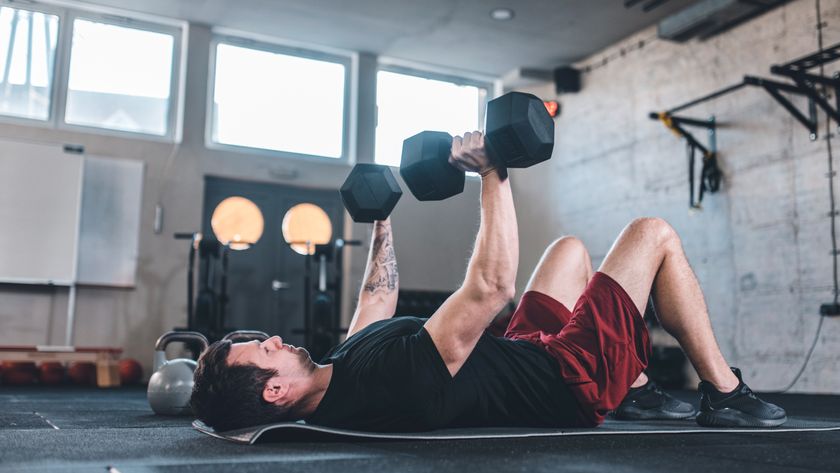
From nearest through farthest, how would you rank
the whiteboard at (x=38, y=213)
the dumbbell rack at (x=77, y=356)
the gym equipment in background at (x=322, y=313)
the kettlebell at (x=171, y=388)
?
the kettlebell at (x=171, y=388)
the dumbbell rack at (x=77, y=356)
the gym equipment in background at (x=322, y=313)
the whiteboard at (x=38, y=213)

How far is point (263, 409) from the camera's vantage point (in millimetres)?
1546

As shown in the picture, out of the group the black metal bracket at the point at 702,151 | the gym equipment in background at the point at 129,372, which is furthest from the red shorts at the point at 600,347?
the gym equipment in background at the point at 129,372

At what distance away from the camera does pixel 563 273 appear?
1.98 meters

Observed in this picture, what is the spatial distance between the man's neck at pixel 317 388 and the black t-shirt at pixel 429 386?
1 cm

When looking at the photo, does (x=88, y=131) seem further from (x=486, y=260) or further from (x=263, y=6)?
(x=486, y=260)

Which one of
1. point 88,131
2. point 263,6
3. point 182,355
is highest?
point 263,6

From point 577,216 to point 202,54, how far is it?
3193mm

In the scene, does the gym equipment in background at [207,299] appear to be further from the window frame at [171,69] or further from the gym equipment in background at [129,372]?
the window frame at [171,69]

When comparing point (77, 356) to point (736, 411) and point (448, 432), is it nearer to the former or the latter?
point (448, 432)

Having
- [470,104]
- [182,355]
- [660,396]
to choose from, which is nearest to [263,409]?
[660,396]

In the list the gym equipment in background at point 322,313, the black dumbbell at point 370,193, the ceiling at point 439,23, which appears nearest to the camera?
the black dumbbell at point 370,193

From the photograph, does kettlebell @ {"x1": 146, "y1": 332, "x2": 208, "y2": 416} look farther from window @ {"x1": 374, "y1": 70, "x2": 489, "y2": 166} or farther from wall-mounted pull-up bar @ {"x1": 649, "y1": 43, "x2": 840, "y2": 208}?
window @ {"x1": 374, "y1": 70, "x2": 489, "y2": 166}

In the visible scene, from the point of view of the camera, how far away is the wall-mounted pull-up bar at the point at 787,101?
4020mm

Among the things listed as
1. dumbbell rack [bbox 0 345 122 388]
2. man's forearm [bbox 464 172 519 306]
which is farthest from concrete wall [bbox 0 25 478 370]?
man's forearm [bbox 464 172 519 306]
